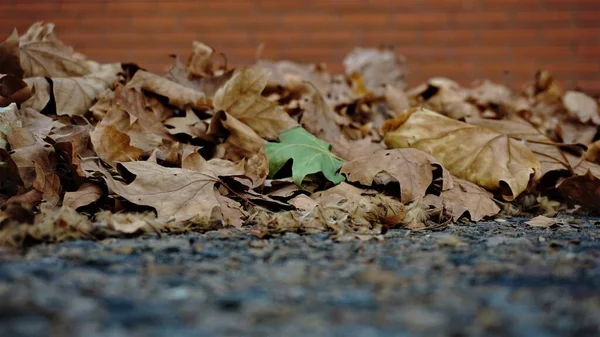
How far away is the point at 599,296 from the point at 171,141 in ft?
3.53

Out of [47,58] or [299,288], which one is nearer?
[299,288]

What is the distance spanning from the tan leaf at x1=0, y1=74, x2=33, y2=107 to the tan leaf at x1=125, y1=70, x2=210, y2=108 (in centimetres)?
25

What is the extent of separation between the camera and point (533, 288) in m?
0.71

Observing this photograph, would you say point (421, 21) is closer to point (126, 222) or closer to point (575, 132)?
point (575, 132)

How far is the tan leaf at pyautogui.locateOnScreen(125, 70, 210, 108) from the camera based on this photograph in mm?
1635

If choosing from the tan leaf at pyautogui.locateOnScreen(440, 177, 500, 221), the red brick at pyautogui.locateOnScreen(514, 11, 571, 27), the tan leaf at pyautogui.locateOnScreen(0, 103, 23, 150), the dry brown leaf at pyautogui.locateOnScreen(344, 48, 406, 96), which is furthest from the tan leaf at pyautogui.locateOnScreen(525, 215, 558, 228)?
the red brick at pyautogui.locateOnScreen(514, 11, 571, 27)

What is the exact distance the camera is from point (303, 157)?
1.40m

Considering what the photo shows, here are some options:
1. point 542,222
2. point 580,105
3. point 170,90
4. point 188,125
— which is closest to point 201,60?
point 170,90

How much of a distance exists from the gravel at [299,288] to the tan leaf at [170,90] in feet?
2.29

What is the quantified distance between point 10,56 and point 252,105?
62 centimetres

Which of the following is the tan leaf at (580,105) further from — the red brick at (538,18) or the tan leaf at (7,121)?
the tan leaf at (7,121)

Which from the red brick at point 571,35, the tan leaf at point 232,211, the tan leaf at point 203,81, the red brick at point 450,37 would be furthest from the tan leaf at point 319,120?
the red brick at point 571,35

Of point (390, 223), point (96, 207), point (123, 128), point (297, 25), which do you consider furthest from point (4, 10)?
point (390, 223)

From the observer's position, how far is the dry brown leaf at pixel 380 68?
2695 millimetres
